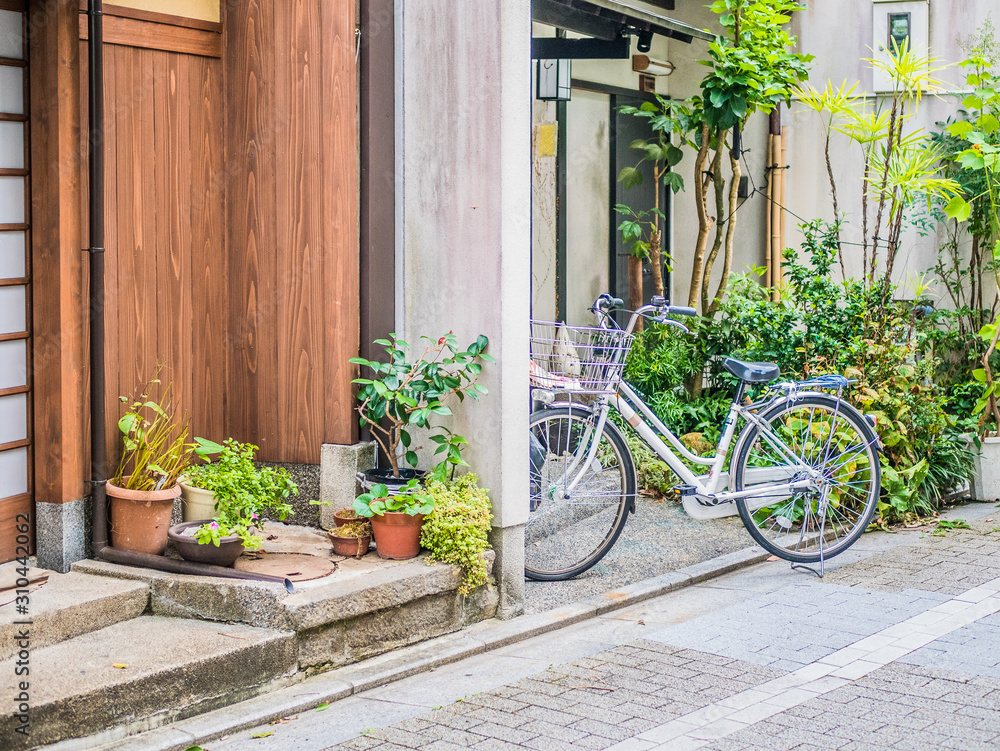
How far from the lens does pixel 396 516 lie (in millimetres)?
5402

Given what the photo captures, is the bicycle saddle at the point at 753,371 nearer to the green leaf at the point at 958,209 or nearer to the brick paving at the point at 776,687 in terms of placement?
the brick paving at the point at 776,687

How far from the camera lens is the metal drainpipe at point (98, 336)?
505 cm

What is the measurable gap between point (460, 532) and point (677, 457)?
168cm

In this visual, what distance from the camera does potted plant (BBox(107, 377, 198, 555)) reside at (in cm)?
520

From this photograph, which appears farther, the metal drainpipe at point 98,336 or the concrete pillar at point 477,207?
the concrete pillar at point 477,207

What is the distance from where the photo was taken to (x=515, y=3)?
17.8 ft

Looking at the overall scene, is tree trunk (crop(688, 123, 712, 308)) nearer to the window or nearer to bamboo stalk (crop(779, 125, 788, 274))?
bamboo stalk (crop(779, 125, 788, 274))

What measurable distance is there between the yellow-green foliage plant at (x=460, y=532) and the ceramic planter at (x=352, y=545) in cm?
28

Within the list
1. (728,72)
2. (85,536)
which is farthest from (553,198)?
(85,536)

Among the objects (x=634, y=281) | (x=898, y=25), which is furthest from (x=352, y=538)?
(x=898, y=25)

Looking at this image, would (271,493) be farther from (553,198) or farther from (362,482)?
(553,198)

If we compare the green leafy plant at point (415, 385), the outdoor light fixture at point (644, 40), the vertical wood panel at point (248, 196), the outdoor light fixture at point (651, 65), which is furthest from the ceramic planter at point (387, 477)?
the outdoor light fixture at point (651, 65)

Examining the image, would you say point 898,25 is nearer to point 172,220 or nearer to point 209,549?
point 172,220

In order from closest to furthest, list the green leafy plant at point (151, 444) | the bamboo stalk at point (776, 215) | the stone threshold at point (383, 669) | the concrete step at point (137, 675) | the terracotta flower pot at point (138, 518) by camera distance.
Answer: the concrete step at point (137, 675)
the stone threshold at point (383, 669)
the terracotta flower pot at point (138, 518)
the green leafy plant at point (151, 444)
the bamboo stalk at point (776, 215)
